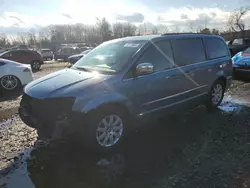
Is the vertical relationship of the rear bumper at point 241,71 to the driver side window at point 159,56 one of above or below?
below

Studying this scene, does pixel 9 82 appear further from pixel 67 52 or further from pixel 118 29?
pixel 118 29

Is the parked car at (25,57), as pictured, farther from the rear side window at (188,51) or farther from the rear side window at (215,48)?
the rear side window at (188,51)

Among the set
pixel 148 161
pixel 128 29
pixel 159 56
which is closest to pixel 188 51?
pixel 159 56

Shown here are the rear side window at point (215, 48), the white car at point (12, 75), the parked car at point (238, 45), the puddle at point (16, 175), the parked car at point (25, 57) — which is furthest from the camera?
the parked car at point (25, 57)

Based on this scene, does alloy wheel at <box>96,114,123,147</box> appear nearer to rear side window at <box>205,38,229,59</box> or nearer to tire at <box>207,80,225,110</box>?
tire at <box>207,80,225,110</box>

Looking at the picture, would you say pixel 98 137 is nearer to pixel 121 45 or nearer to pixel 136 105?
pixel 136 105

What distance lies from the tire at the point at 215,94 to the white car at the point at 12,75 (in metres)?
6.43

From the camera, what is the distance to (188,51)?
5.53 m

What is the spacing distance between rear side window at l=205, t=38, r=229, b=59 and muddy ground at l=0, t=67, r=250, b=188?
160 cm

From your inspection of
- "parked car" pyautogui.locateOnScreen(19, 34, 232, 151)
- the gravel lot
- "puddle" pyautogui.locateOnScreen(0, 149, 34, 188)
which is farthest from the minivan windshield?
"puddle" pyautogui.locateOnScreen(0, 149, 34, 188)

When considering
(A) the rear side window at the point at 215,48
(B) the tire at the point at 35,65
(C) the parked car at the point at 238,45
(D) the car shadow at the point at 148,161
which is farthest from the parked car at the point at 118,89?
(B) the tire at the point at 35,65

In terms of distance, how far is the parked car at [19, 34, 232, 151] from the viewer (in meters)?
3.83

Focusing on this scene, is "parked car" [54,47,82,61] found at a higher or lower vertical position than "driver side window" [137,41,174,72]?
lower

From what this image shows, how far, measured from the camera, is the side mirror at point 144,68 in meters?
4.35
